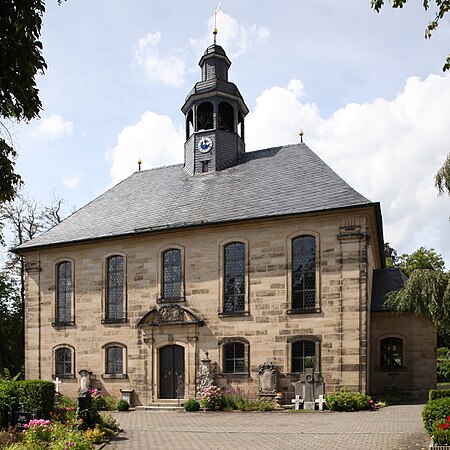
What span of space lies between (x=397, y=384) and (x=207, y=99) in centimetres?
1566

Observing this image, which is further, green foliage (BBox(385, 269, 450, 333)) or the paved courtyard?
green foliage (BBox(385, 269, 450, 333))

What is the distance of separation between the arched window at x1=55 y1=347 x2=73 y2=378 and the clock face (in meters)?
11.2

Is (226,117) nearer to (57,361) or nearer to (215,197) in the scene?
(215,197)

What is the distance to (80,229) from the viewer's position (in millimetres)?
27938

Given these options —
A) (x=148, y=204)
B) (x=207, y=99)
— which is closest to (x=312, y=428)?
(x=148, y=204)

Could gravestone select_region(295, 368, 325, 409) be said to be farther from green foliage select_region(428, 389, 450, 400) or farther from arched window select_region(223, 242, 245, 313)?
green foliage select_region(428, 389, 450, 400)

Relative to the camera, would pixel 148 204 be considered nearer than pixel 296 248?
No

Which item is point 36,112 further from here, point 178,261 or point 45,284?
point 45,284

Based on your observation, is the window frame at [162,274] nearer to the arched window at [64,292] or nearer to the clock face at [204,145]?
the arched window at [64,292]

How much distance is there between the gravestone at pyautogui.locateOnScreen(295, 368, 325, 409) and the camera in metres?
21.0

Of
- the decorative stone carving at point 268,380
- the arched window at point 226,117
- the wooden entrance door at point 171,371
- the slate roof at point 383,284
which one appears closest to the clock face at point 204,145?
the arched window at point 226,117

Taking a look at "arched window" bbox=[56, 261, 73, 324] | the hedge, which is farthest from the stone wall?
"arched window" bbox=[56, 261, 73, 324]

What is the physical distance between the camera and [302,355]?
22359 mm

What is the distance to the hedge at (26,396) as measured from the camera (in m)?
17.1
